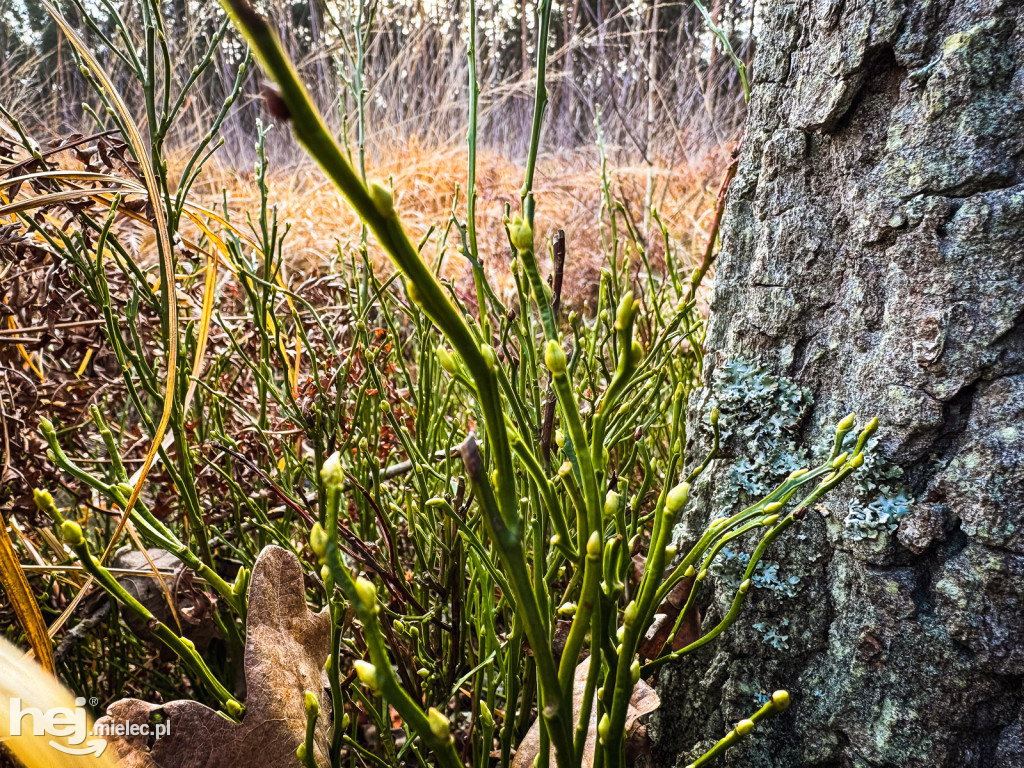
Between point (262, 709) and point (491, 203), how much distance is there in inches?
126

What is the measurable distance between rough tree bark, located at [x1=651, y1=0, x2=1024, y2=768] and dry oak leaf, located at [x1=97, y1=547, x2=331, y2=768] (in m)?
0.40

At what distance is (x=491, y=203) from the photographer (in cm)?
352

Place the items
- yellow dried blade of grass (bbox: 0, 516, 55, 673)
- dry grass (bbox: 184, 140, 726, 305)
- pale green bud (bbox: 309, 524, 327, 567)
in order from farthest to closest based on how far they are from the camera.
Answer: dry grass (bbox: 184, 140, 726, 305), yellow dried blade of grass (bbox: 0, 516, 55, 673), pale green bud (bbox: 309, 524, 327, 567)

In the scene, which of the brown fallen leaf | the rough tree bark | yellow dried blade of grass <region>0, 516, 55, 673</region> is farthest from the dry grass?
yellow dried blade of grass <region>0, 516, 55, 673</region>

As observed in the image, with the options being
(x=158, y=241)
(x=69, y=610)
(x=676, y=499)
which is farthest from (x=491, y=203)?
(x=676, y=499)

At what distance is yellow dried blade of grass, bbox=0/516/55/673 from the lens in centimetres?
54

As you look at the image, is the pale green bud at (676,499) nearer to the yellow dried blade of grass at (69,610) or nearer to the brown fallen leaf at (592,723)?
the brown fallen leaf at (592,723)

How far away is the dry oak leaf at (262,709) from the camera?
54 centimetres

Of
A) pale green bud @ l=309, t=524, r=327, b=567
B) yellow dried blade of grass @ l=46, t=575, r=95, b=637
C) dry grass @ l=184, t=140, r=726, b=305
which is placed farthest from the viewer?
dry grass @ l=184, t=140, r=726, b=305

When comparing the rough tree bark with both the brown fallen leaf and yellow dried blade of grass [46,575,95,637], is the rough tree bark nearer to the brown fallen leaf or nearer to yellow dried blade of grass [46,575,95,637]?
the brown fallen leaf

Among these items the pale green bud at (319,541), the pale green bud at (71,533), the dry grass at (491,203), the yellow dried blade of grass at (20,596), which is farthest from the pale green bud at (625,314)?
the dry grass at (491,203)

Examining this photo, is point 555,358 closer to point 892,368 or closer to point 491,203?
point 892,368

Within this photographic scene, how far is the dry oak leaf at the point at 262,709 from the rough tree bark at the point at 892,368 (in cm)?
40

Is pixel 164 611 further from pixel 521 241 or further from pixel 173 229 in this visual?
pixel 521 241
